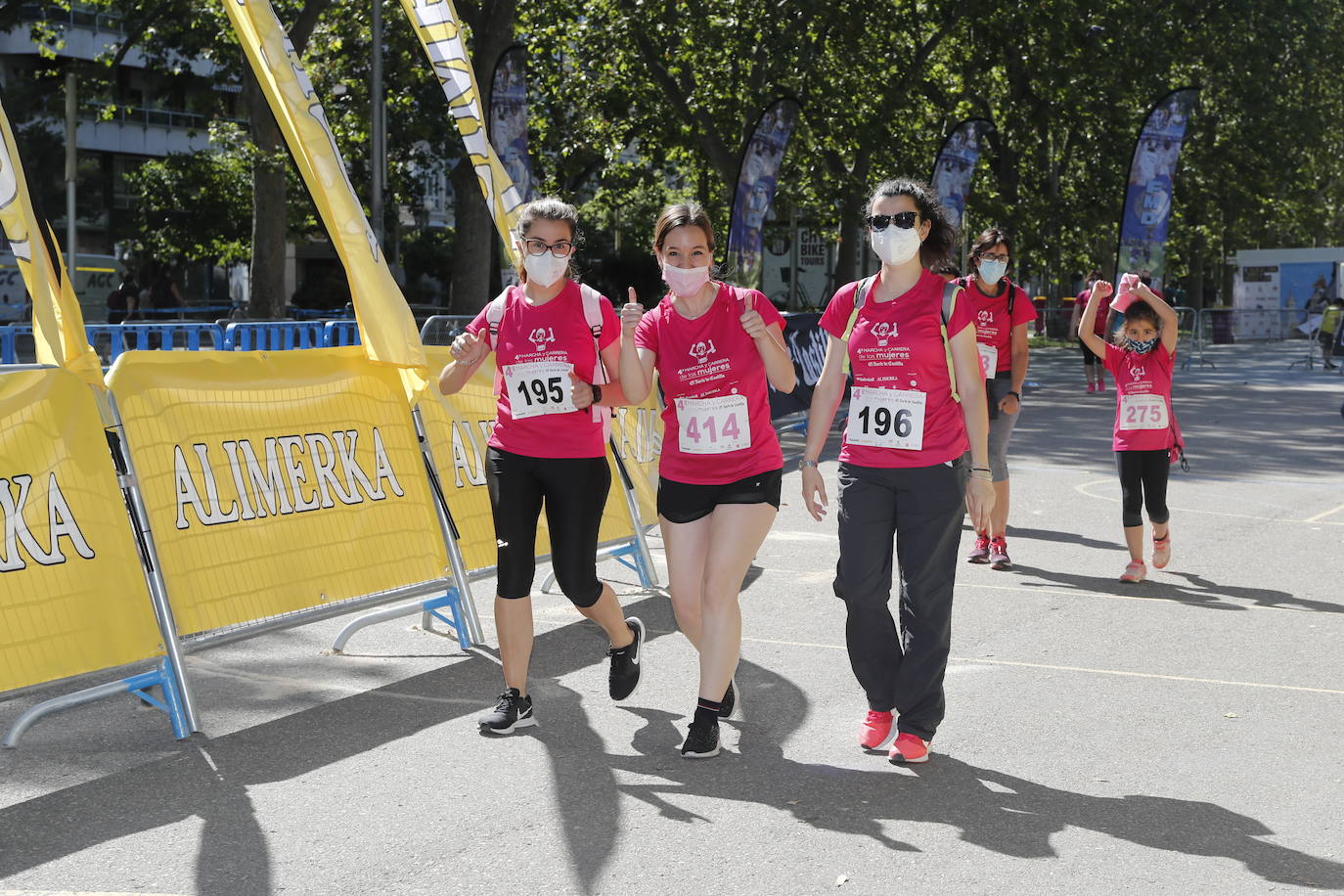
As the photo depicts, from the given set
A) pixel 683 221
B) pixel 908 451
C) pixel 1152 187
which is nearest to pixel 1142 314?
pixel 908 451

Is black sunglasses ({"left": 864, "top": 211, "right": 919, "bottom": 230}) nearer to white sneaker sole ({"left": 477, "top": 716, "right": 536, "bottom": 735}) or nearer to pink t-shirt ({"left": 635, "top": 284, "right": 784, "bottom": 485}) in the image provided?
pink t-shirt ({"left": 635, "top": 284, "right": 784, "bottom": 485})

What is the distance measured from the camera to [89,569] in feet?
18.4

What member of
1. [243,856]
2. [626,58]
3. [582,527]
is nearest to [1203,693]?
[582,527]

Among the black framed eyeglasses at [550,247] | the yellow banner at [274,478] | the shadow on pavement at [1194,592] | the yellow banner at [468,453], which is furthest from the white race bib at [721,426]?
the shadow on pavement at [1194,592]

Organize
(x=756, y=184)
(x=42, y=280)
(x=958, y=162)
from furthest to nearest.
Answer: (x=958, y=162), (x=756, y=184), (x=42, y=280)

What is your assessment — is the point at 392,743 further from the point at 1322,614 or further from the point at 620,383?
the point at 1322,614

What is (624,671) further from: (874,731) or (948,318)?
(948,318)

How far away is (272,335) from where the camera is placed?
15.9 meters

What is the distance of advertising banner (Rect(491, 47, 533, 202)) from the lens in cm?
2083

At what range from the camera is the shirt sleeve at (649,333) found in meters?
5.71

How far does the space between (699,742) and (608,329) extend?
1568 mm

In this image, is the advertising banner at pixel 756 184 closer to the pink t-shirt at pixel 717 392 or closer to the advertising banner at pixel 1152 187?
the advertising banner at pixel 1152 187

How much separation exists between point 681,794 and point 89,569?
2267mm

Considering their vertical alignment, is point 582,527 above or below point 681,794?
above
